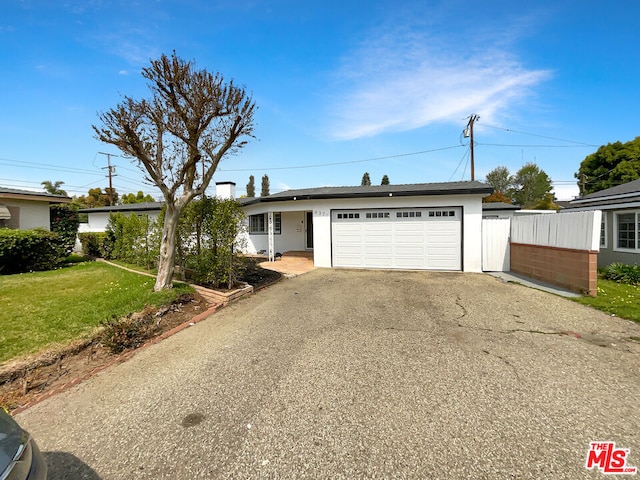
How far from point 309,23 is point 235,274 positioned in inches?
312

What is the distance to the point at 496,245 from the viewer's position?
10609mm

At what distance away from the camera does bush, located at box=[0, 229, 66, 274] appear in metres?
8.78

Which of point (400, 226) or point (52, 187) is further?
point (52, 187)

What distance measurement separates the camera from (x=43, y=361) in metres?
3.89

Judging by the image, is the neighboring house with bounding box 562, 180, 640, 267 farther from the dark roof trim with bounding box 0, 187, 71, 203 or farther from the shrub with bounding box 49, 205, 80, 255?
the dark roof trim with bounding box 0, 187, 71, 203

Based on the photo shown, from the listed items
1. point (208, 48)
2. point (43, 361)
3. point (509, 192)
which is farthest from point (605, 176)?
point (43, 361)

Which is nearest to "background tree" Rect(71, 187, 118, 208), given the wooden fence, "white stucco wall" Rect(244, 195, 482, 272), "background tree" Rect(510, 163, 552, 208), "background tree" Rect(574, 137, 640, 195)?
"white stucco wall" Rect(244, 195, 482, 272)

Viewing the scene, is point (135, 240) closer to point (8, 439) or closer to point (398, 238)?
point (398, 238)

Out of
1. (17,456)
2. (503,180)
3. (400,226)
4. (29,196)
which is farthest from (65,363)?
(503,180)

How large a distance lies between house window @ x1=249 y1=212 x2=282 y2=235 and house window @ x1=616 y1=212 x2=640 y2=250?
1390cm

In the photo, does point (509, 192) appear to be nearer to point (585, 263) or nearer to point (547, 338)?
point (585, 263)

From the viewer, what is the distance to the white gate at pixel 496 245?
10.5 m

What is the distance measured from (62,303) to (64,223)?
8767mm

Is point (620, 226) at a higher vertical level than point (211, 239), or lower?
higher
